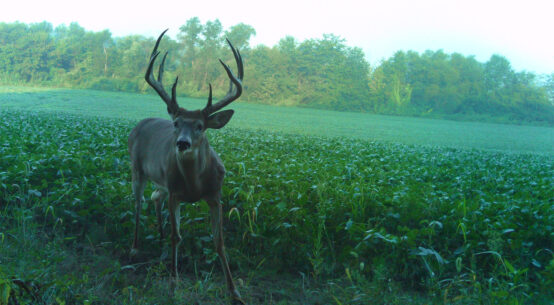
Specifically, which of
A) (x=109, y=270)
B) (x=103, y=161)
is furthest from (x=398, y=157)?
(x=109, y=270)

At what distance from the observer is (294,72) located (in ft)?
227

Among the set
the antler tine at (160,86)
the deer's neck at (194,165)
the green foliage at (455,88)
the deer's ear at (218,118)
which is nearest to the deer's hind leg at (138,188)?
the deer's neck at (194,165)

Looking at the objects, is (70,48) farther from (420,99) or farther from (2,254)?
(2,254)

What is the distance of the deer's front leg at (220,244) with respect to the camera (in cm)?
377

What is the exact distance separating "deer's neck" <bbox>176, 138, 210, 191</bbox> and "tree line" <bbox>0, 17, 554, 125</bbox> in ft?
159

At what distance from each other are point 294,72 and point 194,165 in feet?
218

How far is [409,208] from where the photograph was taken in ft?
17.5

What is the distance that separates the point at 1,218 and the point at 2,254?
3.69ft

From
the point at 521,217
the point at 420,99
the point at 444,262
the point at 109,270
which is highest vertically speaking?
the point at 420,99

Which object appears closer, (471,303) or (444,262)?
(471,303)

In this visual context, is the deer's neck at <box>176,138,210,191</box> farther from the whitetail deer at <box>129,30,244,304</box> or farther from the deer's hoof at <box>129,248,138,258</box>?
the deer's hoof at <box>129,248,138,258</box>

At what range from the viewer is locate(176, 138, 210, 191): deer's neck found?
155 inches

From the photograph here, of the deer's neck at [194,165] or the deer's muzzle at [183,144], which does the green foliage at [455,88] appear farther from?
the deer's muzzle at [183,144]

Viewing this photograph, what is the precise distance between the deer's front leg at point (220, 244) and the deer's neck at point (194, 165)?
0.94 feet
